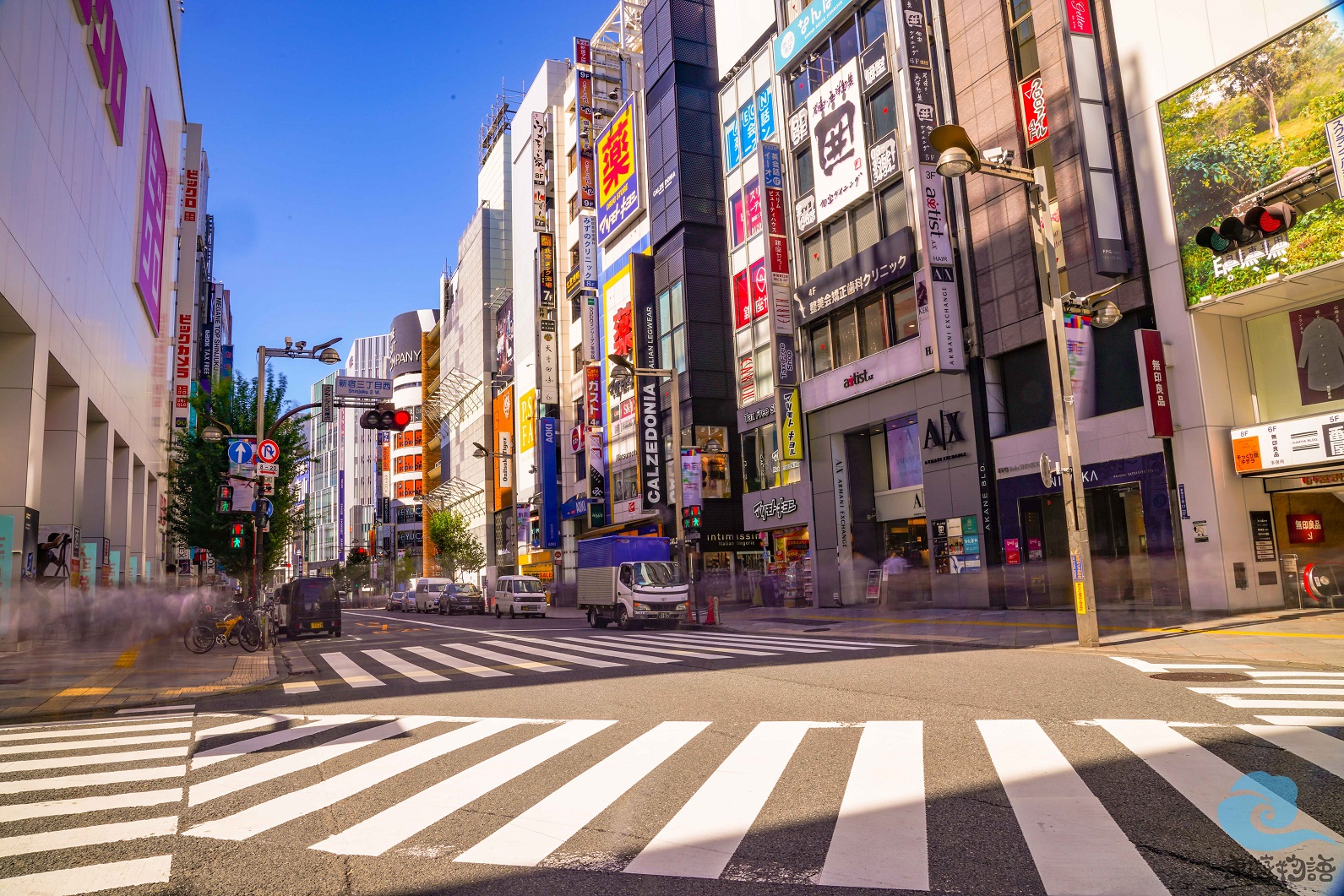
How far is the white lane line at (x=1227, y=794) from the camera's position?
4227 mm

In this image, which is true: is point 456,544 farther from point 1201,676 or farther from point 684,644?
point 1201,676

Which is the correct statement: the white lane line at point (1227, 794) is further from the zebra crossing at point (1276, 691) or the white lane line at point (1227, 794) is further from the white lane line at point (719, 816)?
the white lane line at point (719, 816)

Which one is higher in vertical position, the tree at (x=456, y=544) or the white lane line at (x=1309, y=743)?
the tree at (x=456, y=544)

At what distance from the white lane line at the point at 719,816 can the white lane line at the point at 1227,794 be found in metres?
2.55

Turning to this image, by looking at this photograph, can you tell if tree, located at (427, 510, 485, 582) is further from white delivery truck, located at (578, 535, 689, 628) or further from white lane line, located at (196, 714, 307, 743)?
white lane line, located at (196, 714, 307, 743)

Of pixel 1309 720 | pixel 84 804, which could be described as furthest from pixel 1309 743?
pixel 84 804

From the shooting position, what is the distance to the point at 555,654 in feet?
57.9

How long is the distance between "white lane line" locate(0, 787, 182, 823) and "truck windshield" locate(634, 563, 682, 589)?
19.8m

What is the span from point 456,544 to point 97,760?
248 feet

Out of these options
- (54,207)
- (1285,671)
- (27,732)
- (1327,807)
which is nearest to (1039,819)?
(1327,807)

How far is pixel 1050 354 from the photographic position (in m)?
15.9

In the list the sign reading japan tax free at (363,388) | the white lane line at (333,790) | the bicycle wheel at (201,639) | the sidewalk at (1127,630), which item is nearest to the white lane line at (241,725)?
the white lane line at (333,790)

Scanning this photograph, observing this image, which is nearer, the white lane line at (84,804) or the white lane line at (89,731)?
the white lane line at (84,804)

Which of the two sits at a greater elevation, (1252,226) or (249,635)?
(1252,226)
